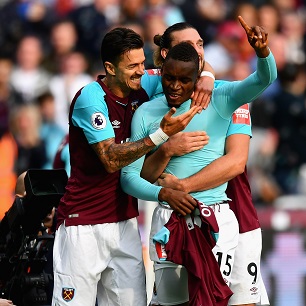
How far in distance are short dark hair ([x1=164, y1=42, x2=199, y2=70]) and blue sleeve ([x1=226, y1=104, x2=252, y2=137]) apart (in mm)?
471

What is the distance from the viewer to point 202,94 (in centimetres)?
550

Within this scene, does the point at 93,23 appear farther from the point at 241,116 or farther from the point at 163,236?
the point at 163,236

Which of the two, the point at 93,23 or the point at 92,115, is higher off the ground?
the point at 93,23

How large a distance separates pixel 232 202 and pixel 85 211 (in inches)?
37.3

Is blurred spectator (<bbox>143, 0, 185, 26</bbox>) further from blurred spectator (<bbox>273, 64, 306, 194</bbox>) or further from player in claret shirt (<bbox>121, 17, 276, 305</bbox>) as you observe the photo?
player in claret shirt (<bbox>121, 17, 276, 305</bbox>)

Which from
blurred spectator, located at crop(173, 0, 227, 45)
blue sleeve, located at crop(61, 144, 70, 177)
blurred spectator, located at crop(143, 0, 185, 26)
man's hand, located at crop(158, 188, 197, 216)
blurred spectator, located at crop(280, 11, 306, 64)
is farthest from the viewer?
blurred spectator, located at crop(280, 11, 306, 64)

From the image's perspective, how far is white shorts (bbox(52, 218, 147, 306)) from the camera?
5.64 m

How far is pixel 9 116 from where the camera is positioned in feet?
38.9

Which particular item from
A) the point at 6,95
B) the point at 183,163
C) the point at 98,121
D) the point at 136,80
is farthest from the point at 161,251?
the point at 6,95

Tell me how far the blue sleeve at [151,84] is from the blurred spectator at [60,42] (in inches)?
→ 252

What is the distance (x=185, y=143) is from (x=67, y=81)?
6.87 meters

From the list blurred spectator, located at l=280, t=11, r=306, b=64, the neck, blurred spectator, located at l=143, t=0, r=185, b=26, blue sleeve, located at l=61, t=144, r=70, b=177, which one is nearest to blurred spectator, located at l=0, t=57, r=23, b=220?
blurred spectator, located at l=143, t=0, r=185, b=26

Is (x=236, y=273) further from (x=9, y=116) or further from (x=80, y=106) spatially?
(x=9, y=116)

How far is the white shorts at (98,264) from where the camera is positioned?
18.5 ft
